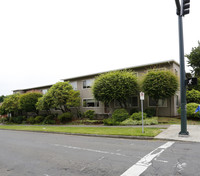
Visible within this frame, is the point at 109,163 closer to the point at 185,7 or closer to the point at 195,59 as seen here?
the point at 185,7

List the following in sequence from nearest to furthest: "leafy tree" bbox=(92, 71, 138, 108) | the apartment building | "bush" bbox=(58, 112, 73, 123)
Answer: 1. "leafy tree" bbox=(92, 71, 138, 108)
2. the apartment building
3. "bush" bbox=(58, 112, 73, 123)

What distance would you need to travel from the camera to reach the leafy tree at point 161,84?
1526 cm

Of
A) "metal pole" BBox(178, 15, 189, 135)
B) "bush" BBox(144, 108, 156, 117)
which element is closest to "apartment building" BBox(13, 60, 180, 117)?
"bush" BBox(144, 108, 156, 117)

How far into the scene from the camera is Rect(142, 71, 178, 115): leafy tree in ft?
50.1

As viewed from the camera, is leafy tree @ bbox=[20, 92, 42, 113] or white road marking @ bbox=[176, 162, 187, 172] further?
leafy tree @ bbox=[20, 92, 42, 113]

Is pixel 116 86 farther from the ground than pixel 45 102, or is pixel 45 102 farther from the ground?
pixel 116 86

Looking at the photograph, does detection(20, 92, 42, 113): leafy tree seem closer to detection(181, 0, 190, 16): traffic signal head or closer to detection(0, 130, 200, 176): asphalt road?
detection(0, 130, 200, 176): asphalt road

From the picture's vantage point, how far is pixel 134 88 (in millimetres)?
17703

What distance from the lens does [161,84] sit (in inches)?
597

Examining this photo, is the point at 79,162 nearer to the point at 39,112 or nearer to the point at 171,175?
the point at 171,175

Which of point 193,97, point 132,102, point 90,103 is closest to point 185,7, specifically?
point 193,97

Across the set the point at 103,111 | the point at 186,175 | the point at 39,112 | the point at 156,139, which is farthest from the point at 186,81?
the point at 39,112

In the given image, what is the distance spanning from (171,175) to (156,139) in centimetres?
477

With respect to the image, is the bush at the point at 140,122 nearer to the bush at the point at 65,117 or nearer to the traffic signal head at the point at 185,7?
the traffic signal head at the point at 185,7
